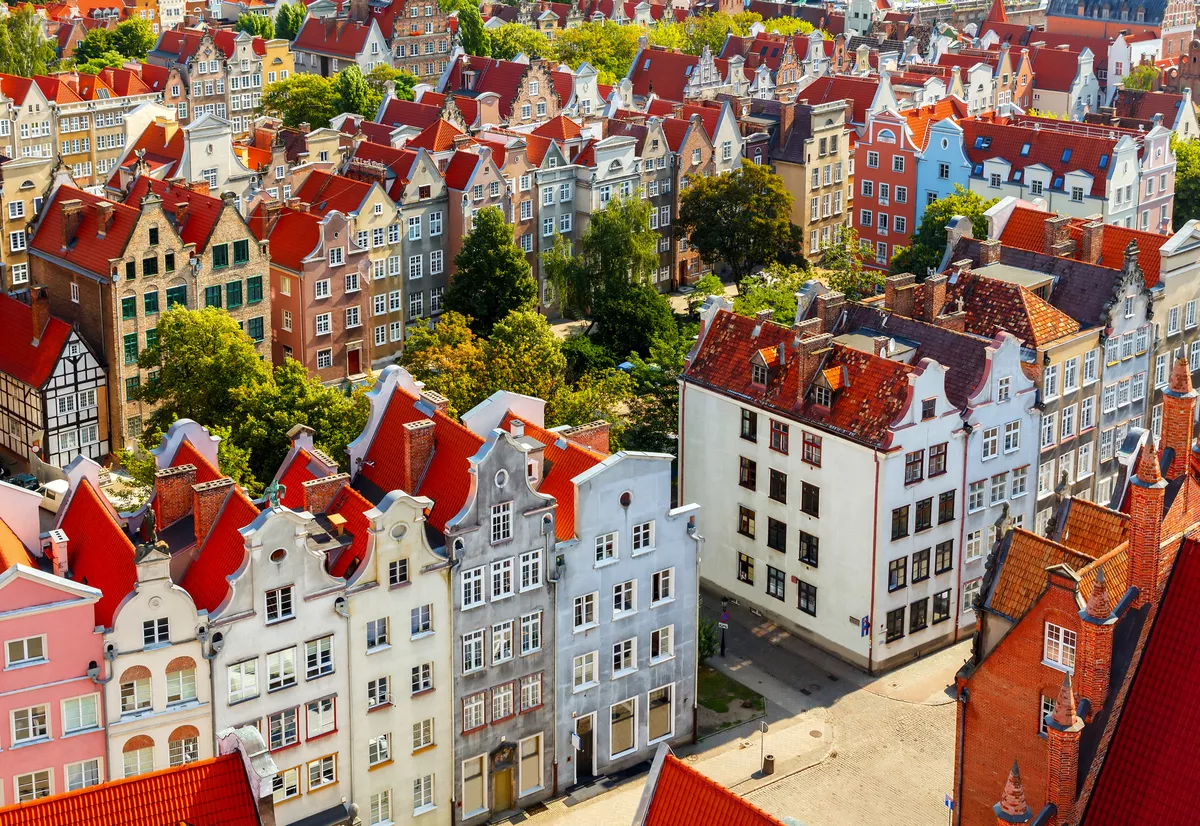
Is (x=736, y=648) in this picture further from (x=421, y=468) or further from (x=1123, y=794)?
(x=1123, y=794)

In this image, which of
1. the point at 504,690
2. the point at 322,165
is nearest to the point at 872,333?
the point at 504,690

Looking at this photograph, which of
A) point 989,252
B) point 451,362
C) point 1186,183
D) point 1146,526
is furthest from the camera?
point 1186,183

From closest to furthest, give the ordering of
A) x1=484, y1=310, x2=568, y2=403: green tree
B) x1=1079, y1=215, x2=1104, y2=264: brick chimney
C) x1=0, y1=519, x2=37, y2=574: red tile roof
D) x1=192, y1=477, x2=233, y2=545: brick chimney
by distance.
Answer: x1=0, y1=519, x2=37, y2=574: red tile roof < x1=192, y1=477, x2=233, y2=545: brick chimney < x1=484, y1=310, x2=568, y2=403: green tree < x1=1079, y1=215, x2=1104, y2=264: brick chimney

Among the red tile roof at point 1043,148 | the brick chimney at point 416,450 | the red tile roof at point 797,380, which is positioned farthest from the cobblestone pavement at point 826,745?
the red tile roof at point 1043,148

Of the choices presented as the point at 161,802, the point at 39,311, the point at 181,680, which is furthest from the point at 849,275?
the point at 161,802

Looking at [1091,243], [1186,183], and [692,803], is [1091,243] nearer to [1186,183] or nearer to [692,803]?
[1186,183]

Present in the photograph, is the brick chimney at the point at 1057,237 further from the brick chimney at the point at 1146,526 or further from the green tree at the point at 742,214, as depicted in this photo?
the brick chimney at the point at 1146,526

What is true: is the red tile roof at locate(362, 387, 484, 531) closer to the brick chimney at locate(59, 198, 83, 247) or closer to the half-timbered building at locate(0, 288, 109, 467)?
the half-timbered building at locate(0, 288, 109, 467)

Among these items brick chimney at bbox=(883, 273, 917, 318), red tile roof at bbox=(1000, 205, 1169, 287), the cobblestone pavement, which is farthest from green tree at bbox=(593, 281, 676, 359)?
the cobblestone pavement
